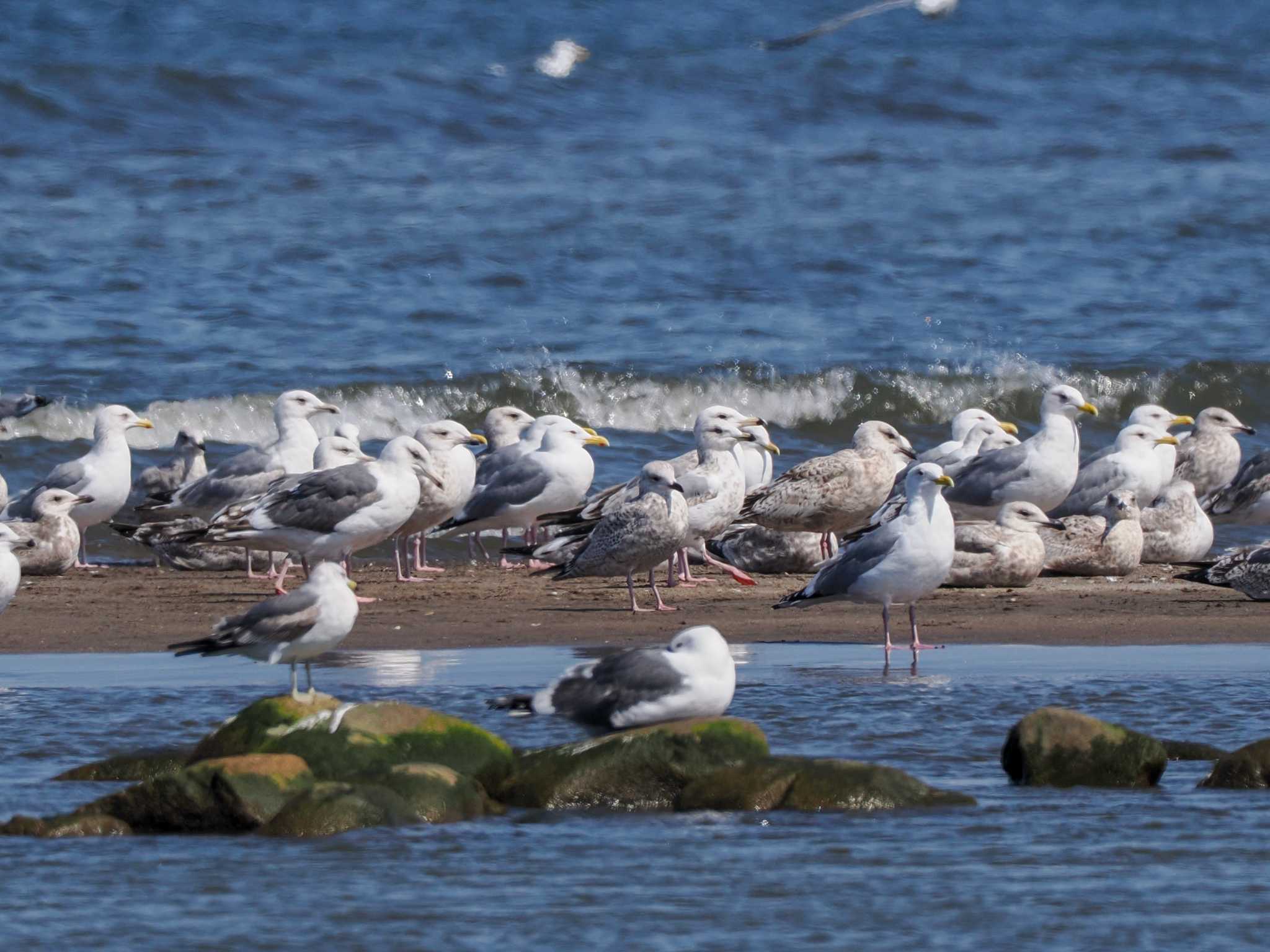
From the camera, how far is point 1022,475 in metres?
13.3

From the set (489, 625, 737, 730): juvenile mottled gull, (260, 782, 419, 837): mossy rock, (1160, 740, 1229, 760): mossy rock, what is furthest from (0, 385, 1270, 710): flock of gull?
(260, 782, 419, 837): mossy rock

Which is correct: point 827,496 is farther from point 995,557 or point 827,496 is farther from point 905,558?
point 905,558

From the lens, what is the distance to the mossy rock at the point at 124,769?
671 centimetres

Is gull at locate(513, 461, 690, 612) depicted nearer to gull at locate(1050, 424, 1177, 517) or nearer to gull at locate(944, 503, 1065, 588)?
gull at locate(944, 503, 1065, 588)

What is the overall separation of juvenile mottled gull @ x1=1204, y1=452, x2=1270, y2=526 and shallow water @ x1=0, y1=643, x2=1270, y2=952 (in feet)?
22.2

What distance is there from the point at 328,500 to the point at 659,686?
5.20 meters

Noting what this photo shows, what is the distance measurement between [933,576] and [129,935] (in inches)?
190

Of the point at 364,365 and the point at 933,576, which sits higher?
the point at 364,365

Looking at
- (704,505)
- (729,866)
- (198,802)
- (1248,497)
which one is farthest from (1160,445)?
(198,802)

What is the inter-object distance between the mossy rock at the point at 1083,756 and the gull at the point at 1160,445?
798 cm

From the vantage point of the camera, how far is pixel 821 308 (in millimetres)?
24109

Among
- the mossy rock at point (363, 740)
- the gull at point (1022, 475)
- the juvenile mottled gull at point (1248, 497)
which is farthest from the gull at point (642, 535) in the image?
the juvenile mottled gull at point (1248, 497)

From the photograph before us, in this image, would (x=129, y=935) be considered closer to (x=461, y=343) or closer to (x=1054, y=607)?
(x=1054, y=607)

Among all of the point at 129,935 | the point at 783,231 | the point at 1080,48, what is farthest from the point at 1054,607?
the point at 1080,48
